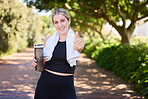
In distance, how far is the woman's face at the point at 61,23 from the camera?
2.61 m

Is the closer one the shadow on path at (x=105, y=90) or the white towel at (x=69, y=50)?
the white towel at (x=69, y=50)

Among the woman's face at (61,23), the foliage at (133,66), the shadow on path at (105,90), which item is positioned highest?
the woman's face at (61,23)

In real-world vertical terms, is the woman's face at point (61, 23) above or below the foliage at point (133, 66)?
above

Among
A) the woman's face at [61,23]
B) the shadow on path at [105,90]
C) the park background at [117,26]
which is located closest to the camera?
the woman's face at [61,23]

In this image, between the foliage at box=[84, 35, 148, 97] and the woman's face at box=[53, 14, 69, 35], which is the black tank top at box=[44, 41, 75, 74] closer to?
the woman's face at box=[53, 14, 69, 35]

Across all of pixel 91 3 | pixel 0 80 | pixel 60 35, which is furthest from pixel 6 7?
pixel 60 35

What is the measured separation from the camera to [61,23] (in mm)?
2617

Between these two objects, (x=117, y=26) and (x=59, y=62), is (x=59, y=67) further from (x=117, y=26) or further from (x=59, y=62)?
(x=117, y=26)

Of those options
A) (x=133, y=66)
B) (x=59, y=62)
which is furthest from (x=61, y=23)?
(x=133, y=66)

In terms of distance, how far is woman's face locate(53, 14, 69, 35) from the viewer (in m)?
2.61

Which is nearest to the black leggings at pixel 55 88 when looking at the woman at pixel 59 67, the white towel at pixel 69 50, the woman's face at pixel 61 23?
the woman at pixel 59 67

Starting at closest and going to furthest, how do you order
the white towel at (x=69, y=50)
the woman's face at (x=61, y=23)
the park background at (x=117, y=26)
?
the white towel at (x=69, y=50) → the woman's face at (x=61, y=23) → the park background at (x=117, y=26)

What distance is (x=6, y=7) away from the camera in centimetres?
1584

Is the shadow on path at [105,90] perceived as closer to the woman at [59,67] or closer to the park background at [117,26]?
the park background at [117,26]
